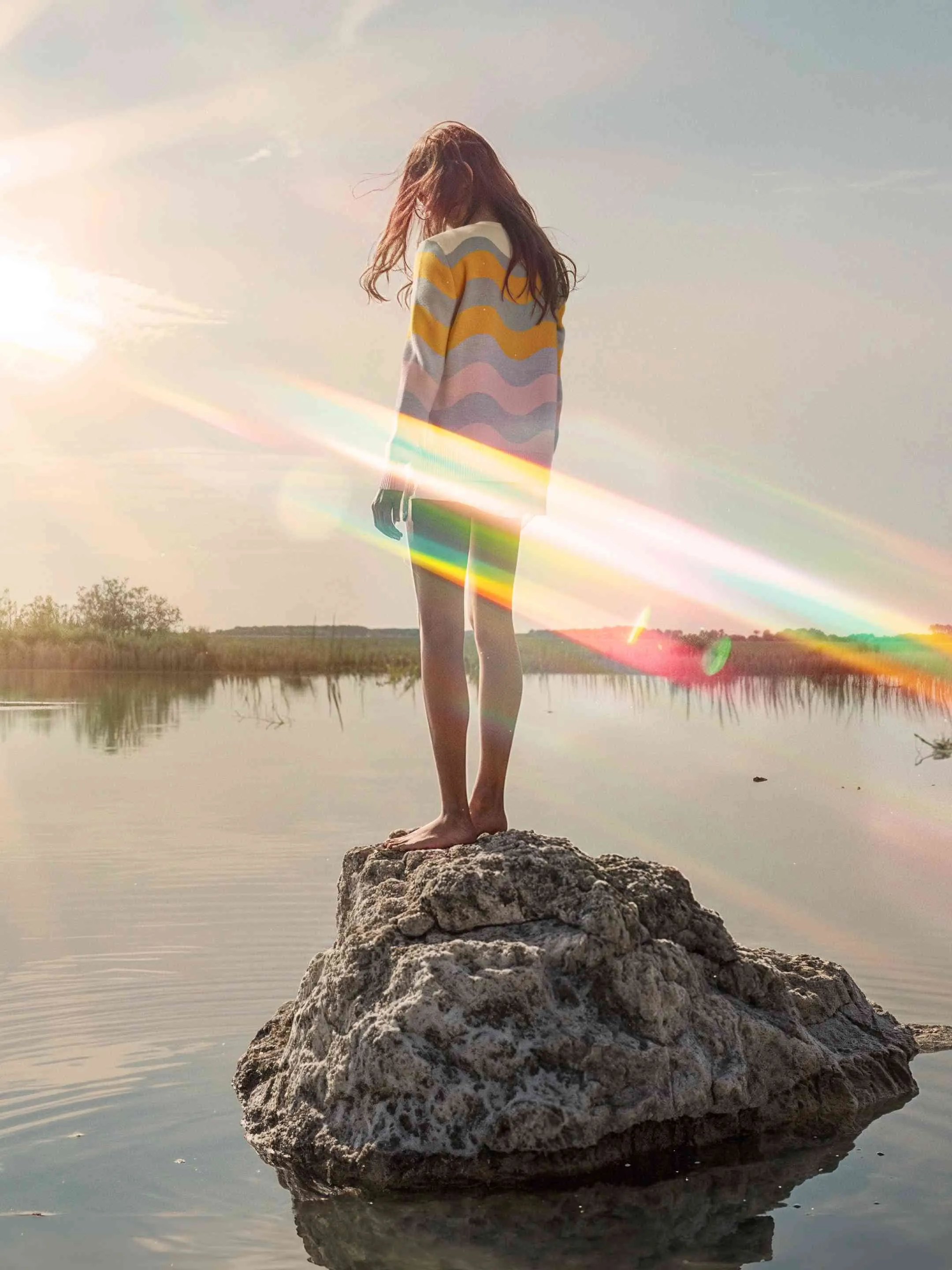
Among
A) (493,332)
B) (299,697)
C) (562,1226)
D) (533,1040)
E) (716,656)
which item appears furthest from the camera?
(716,656)

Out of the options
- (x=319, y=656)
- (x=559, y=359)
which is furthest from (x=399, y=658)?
(x=559, y=359)

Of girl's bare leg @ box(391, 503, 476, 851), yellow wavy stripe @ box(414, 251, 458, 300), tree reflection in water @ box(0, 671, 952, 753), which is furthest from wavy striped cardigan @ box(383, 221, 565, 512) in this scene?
tree reflection in water @ box(0, 671, 952, 753)

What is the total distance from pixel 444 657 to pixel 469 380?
0.83 metres

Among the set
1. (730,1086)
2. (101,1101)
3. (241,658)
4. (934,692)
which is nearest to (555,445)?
(730,1086)

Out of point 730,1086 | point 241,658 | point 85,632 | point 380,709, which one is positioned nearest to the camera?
point 730,1086

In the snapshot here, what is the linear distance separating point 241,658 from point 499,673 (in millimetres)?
19468

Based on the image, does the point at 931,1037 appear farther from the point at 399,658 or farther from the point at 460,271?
the point at 399,658

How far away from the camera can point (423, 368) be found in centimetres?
403

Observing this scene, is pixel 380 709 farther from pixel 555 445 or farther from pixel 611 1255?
pixel 611 1255

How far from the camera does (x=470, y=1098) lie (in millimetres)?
3084

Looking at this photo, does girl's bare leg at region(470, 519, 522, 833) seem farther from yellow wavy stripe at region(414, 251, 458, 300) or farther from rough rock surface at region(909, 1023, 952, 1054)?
rough rock surface at region(909, 1023, 952, 1054)

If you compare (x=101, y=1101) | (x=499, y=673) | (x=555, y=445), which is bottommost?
(x=101, y=1101)

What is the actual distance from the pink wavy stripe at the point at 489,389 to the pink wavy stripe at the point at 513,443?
0.26 feet

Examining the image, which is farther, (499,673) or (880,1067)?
(499,673)
